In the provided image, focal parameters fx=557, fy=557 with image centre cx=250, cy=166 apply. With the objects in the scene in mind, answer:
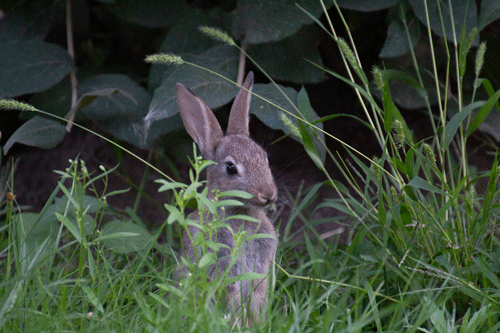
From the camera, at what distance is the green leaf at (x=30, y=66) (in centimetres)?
331

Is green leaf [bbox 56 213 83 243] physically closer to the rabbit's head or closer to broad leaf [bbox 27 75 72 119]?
the rabbit's head

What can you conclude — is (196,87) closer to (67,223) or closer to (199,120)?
(199,120)

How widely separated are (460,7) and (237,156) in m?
1.57

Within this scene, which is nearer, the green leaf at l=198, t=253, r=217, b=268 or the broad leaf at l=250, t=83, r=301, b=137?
the green leaf at l=198, t=253, r=217, b=268

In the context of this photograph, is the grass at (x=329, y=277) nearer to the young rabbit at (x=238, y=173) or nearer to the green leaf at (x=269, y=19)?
the young rabbit at (x=238, y=173)

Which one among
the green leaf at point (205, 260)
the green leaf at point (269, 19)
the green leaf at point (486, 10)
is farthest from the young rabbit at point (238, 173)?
the green leaf at point (486, 10)

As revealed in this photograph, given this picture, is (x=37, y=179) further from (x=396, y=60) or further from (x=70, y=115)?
(x=396, y=60)

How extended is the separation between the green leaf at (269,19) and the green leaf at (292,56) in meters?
0.30

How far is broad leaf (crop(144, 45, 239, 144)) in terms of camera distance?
9.80 feet

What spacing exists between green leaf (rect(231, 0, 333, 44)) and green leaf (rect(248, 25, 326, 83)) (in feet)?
0.98

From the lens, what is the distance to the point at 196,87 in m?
3.15

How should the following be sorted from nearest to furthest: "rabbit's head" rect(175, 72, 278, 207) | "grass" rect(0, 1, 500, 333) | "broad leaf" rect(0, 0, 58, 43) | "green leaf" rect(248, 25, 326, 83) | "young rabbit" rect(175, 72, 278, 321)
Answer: "grass" rect(0, 1, 500, 333) < "young rabbit" rect(175, 72, 278, 321) < "rabbit's head" rect(175, 72, 278, 207) < "green leaf" rect(248, 25, 326, 83) < "broad leaf" rect(0, 0, 58, 43)

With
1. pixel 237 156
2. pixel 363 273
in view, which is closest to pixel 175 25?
pixel 237 156

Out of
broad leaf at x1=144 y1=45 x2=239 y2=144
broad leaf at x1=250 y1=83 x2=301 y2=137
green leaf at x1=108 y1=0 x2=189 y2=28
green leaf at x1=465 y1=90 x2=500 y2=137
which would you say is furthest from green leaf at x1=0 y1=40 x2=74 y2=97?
green leaf at x1=465 y1=90 x2=500 y2=137
